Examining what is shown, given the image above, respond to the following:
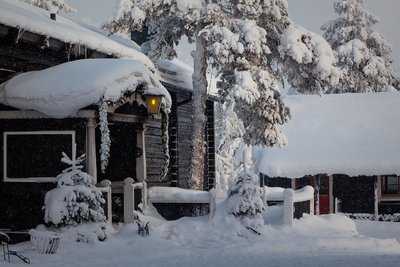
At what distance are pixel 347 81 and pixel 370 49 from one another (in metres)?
15.9

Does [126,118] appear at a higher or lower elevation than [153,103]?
lower

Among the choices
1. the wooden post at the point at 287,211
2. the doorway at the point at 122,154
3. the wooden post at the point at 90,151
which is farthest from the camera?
the doorway at the point at 122,154

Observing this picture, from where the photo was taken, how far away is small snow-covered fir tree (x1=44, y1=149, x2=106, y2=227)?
38.8ft

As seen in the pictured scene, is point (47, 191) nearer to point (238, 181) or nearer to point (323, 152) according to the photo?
point (238, 181)

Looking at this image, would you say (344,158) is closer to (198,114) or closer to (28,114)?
(198,114)

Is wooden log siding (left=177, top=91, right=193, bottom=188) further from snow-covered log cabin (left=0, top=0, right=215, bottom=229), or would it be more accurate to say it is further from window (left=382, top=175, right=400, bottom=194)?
window (left=382, top=175, right=400, bottom=194)

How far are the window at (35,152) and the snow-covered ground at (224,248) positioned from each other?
5.97 ft

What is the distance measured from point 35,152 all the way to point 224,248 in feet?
15.3

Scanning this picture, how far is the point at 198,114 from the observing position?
63.1ft

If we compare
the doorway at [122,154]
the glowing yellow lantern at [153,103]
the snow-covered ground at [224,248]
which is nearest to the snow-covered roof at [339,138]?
the snow-covered ground at [224,248]

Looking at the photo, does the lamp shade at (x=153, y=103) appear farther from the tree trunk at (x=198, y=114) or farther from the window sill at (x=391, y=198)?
the window sill at (x=391, y=198)

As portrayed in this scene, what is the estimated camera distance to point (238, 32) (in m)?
19.0

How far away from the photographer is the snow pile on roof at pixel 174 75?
18.7 metres

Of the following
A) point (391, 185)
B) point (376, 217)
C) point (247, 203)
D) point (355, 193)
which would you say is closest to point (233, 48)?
point (247, 203)
